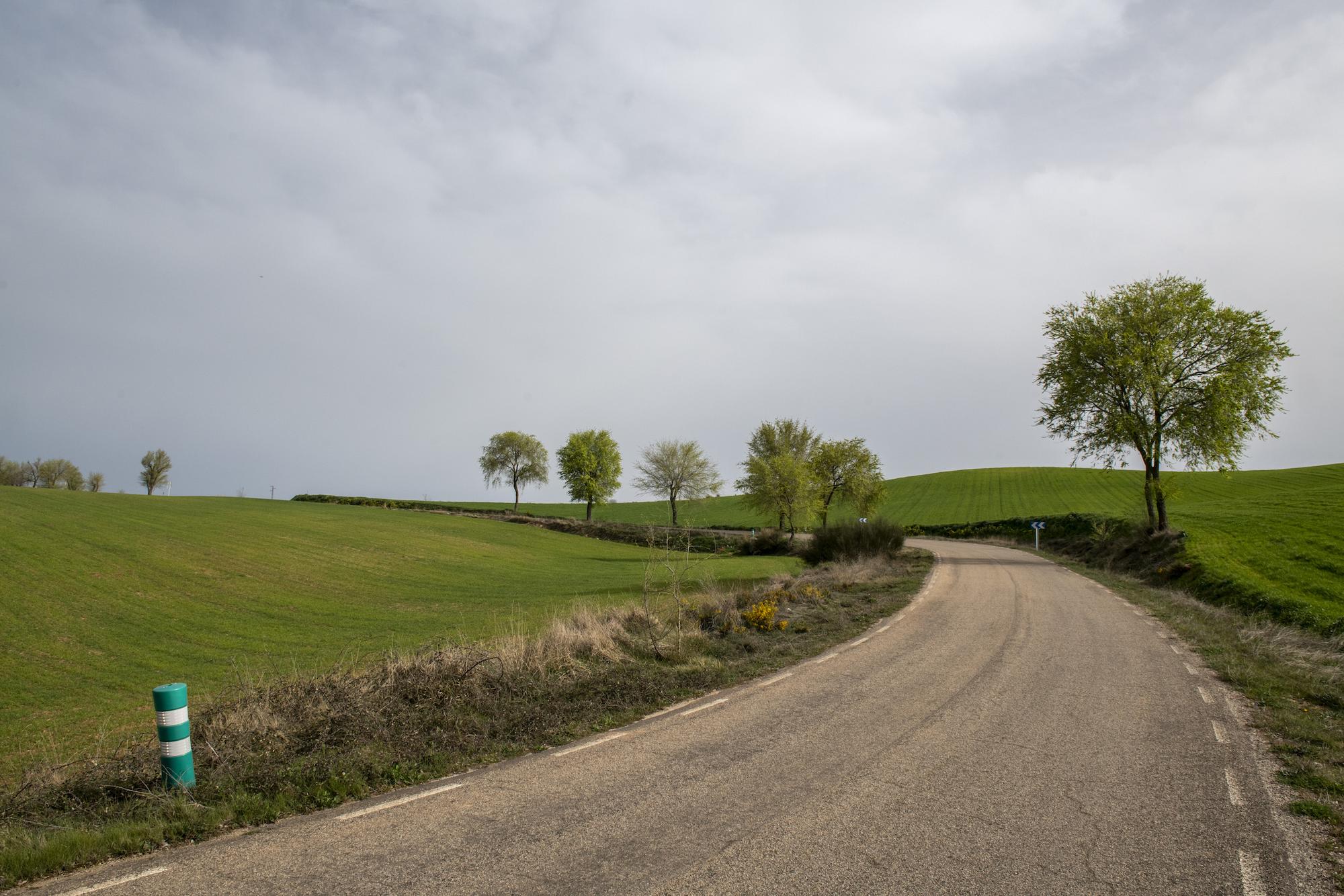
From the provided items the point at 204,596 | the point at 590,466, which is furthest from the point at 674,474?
the point at 204,596

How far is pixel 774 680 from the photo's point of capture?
1037cm

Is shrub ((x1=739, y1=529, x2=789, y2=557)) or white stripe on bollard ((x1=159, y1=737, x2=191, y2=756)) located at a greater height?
white stripe on bollard ((x1=159, y1=737, x2=191, y2=756))

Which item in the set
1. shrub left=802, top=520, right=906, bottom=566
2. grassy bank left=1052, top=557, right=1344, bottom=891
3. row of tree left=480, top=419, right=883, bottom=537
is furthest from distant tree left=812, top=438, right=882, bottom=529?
grassy bank left=1052, top=557, right=1344, bottom=891

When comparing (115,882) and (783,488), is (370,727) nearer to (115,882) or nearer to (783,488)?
(115,882)

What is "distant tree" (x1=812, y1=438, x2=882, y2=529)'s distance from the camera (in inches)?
2490

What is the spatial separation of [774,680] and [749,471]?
153 feet

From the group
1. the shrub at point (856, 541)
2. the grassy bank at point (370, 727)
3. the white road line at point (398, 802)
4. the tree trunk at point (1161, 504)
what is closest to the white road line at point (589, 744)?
the grassy bank at point (370, 727)

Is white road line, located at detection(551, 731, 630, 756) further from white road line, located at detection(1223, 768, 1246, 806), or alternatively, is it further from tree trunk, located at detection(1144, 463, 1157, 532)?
tree trunk, located at detection(1144, 463, 1157, 532)

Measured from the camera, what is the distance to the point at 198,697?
10422 mm

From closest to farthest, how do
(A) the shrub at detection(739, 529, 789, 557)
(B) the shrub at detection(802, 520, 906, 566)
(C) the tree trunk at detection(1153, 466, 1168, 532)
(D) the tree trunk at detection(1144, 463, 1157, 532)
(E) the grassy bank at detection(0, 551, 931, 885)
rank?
(E) the grassy bank at detection(0, 551, 931, 885) < (C) the tree trunk at detection(1153, 466, 1168, 532) < (D) the tree trunk at detection(1144, 463, 1157, 532) < (B) the shrub at detection(802, 520, 906, 566) < (A) the shrub at detection(739, 529, 789, 557)

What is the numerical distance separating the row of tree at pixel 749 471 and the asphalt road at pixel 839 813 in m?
41.6

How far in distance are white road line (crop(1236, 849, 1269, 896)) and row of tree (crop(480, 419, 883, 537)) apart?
44.9m

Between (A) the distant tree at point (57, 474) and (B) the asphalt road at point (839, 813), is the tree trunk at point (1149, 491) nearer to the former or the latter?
(B) the asphalt road at point (839, 813)

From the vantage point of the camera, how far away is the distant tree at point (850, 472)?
63250 mm
